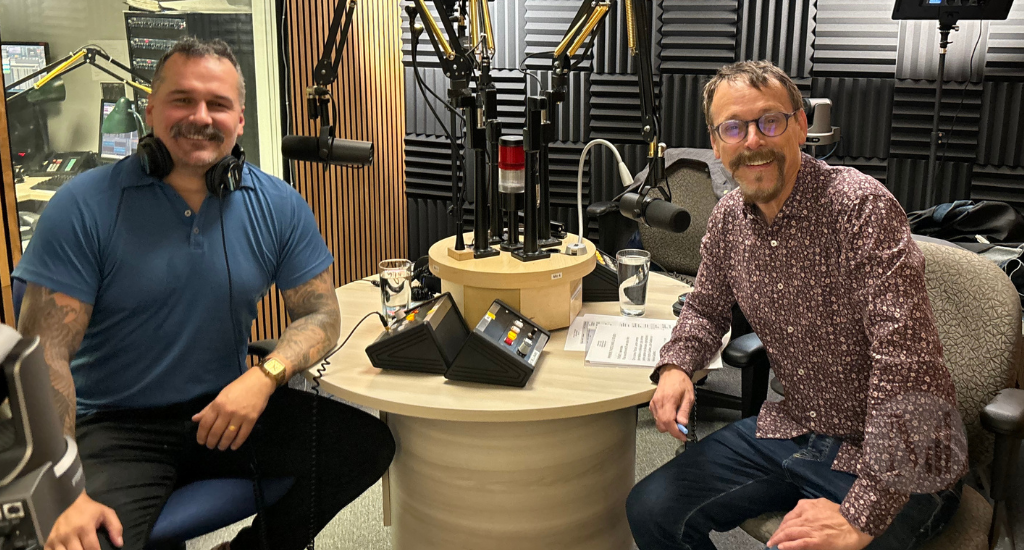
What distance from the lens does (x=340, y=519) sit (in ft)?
9.23

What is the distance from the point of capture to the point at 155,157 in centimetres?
Answer: 195

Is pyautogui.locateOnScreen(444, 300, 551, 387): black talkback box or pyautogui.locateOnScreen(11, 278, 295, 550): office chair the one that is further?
pyautogui.locateOnScreen(444, 300, 551, 387): black talkback box

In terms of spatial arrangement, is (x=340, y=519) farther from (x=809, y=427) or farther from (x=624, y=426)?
(x=809, y=427)

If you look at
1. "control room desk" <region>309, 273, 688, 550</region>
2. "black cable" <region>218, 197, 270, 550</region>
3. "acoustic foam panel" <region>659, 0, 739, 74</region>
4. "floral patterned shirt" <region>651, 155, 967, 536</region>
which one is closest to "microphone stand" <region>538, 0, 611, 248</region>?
"control room desk" <region>309, 273, 688, 550</region>

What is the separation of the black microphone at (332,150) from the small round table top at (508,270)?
13.5 inches

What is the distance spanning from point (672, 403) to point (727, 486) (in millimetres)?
233

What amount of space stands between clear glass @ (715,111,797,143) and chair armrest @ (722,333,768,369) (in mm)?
569

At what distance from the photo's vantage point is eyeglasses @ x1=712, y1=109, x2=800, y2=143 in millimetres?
1826

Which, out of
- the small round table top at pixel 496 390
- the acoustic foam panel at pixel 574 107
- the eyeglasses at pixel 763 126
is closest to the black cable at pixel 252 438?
the small round table top at pixel 496 390

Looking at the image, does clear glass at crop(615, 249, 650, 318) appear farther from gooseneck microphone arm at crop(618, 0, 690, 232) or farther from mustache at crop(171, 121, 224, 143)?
mustache at crop(171, 121, 224, 143)

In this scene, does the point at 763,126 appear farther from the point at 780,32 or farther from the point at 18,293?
the point at 780,32

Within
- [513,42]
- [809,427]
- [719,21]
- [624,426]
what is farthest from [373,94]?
[809,427]

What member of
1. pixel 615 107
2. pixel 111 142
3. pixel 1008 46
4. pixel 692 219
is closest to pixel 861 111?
pixel 1008 46

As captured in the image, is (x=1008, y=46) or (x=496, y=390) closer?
(x=496, y=390)
